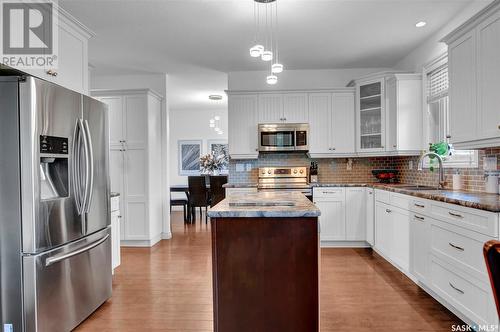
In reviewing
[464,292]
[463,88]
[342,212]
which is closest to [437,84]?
[463,88]

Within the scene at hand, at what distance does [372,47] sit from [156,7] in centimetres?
274

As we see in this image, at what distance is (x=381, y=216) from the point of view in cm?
388

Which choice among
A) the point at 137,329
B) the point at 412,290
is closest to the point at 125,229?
the point at 137,329

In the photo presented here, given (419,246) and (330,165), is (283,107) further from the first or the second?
(419,246)

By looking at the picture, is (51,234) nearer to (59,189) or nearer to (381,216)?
(59,189)

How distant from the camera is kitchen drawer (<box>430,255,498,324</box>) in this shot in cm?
192

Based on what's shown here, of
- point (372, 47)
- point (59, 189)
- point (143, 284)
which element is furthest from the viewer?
point (372, 47)

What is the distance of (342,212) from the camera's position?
4469 millimetres

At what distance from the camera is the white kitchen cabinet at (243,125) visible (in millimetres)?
4867

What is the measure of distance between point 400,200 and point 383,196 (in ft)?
1.60

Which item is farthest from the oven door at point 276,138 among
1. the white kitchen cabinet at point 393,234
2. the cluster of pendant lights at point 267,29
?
the white kitchen cabinet at point 393,234

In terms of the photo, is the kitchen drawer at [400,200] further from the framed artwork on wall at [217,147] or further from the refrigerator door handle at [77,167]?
the framed artwork on wall at [217,147]

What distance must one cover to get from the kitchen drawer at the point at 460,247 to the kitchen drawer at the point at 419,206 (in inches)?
6.6

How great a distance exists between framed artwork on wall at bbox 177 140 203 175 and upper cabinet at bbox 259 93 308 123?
3851 millimetres
